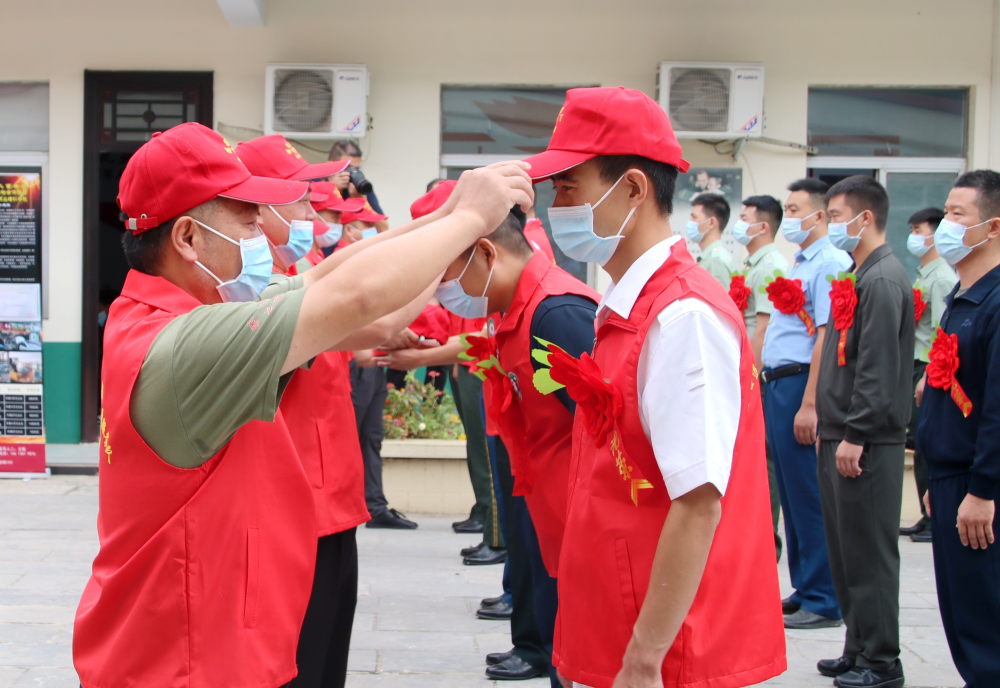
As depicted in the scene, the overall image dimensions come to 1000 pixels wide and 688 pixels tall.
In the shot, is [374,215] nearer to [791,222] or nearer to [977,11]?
[791,222]

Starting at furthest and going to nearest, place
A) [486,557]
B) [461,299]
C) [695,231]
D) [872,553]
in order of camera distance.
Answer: [695,231] → [486,557] → [872,553] → [461,299]

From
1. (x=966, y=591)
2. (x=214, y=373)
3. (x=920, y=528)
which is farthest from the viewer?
(x=920, y=528)

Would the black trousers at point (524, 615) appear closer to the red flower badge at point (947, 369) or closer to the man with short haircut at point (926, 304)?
the red flower badge at point (947, 369)

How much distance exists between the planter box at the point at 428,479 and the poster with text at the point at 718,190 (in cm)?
368

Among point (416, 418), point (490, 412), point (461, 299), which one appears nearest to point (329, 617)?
point (490, 412)

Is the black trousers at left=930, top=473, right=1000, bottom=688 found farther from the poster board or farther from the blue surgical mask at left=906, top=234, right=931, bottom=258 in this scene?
the poster board

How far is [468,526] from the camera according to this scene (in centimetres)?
673

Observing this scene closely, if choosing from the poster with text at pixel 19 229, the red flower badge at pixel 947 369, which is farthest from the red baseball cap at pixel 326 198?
the poster with text at pixel 19 229

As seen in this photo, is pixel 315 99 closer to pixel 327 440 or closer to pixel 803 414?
pixel 803 414

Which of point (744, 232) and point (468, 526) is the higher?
point (744, 232)

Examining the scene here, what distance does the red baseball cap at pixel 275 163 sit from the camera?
10.3 ft

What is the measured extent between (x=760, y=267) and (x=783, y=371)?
136cm

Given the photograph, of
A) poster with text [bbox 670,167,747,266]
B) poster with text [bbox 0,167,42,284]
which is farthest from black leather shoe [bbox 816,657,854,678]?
poster with text [bbox 0,167,42,284]

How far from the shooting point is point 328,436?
2.97 metres
